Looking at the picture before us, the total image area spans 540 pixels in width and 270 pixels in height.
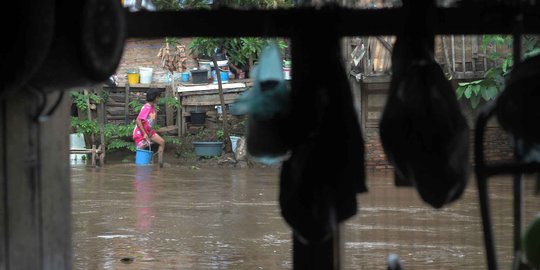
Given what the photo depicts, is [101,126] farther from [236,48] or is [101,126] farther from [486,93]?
[486,93]

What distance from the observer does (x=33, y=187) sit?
2457 millimetres

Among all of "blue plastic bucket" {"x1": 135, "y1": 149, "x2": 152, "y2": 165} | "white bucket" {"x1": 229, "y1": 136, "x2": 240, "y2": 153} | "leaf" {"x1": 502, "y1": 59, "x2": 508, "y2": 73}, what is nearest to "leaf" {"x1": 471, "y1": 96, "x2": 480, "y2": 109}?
"leaf" {"x1": 502, "y1": 59, "x2": 508, "y2": 73}

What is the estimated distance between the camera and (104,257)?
7289 mm

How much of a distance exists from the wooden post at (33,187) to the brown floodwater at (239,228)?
323cm

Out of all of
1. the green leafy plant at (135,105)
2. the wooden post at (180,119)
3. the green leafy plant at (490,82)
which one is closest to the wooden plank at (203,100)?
the wooden post at (180,119)

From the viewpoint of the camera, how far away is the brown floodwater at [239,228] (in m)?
7.16

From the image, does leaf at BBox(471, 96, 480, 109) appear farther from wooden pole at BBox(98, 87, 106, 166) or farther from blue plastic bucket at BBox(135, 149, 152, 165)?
wooden pole at BBox(98, 87, 106, 166)

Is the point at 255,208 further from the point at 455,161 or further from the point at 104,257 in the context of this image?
the point at 455,161

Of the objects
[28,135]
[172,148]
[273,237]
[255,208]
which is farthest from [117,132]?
[28,135]

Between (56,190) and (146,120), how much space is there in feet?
40.9

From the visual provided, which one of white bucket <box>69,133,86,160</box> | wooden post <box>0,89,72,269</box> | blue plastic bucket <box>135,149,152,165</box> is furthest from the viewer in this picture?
white bucket <box>69,133,86,160</box>

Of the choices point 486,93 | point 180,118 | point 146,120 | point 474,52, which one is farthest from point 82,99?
point 486,93

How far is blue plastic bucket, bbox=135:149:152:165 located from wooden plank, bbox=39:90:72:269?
12.9 metres

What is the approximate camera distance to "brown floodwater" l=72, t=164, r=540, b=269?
23.5 ft
